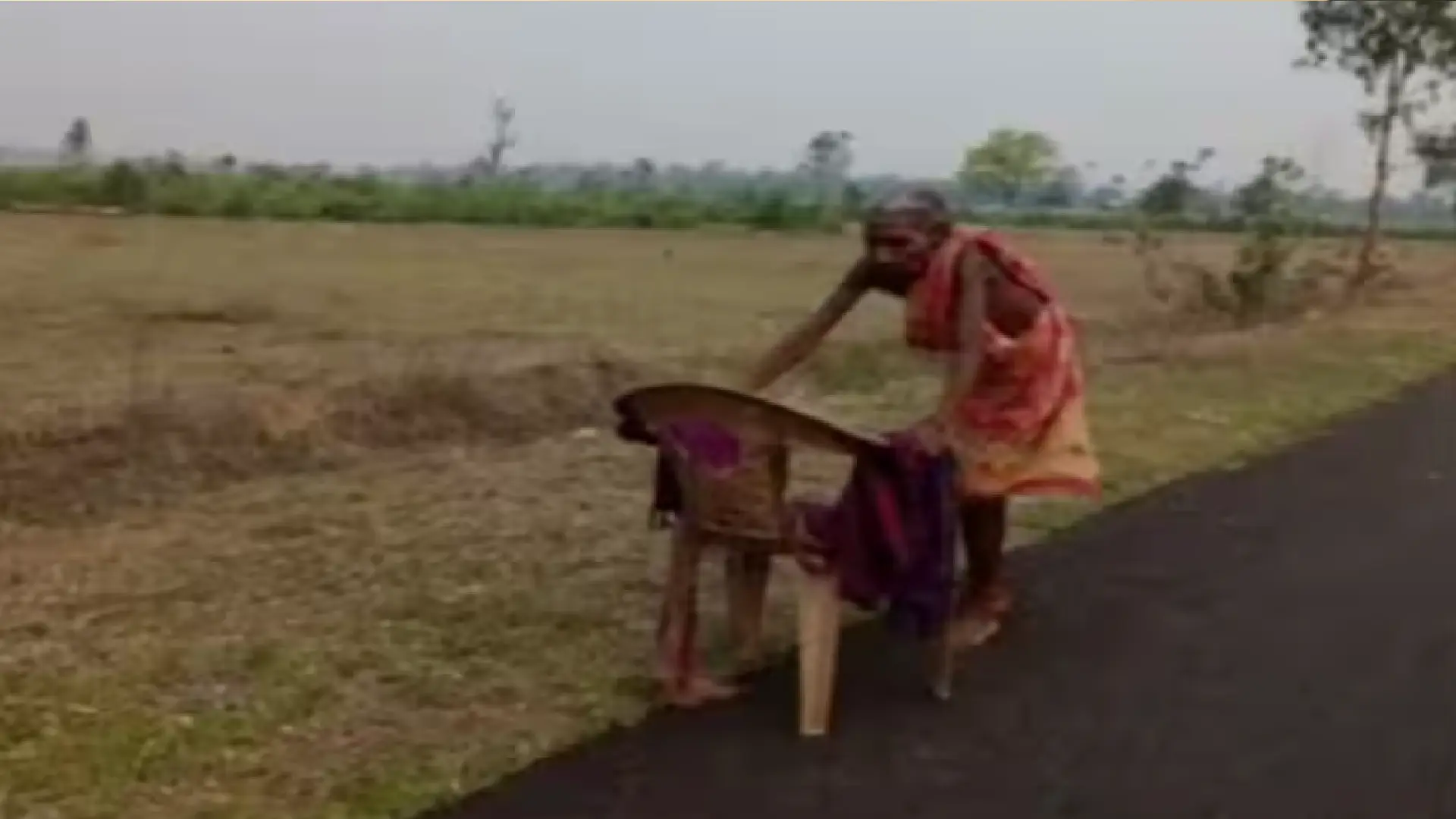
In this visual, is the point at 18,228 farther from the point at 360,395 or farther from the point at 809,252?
the point at 360,395

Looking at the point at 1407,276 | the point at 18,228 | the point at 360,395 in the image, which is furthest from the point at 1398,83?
the point at 18,228

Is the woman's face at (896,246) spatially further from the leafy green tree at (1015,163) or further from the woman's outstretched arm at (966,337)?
the leafy green tree at (1015,163)

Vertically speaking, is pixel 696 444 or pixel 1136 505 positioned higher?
pixel 696 444

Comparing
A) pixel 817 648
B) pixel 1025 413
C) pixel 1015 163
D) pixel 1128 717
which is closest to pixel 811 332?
pixel 1025 413

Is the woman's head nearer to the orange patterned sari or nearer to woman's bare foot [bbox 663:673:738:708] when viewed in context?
the orange patterned sari

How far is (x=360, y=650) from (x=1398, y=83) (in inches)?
974

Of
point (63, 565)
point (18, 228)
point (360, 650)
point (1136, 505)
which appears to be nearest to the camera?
point (360, 650)

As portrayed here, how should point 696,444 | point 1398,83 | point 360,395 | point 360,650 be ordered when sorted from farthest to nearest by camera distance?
1. point 1398,83
2. point 360,395
3. point 360,650
4. point 696,444

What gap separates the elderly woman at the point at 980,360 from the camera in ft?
23.0

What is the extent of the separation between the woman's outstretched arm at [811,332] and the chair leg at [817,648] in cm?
76

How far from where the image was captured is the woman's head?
6.97 meters

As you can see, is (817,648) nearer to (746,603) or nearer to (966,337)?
(746,603)

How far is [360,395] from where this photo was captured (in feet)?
47.7

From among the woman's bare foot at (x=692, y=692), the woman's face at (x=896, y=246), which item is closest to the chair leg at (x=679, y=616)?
the woman's bare foot at (x=692, y=692)
